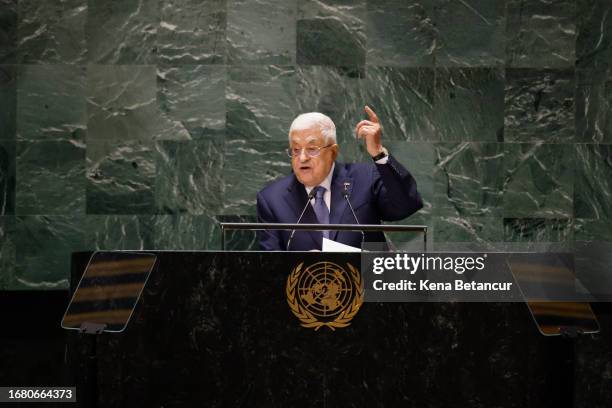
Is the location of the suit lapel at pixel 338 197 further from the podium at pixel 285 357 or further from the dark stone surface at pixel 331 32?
the dark stone surface at pixel 331 32

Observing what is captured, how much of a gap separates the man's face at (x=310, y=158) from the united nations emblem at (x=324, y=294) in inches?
55.2

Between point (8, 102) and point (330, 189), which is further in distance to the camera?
point (8, 102)

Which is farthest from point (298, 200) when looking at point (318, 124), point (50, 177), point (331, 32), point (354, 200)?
point (50, 177)

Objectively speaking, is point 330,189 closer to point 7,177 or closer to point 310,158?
point 310,158

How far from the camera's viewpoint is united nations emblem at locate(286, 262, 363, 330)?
3314mm

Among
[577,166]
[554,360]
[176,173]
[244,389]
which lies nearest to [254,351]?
[244,389]

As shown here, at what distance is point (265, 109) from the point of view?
22.3ft

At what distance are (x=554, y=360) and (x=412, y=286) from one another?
0.58 meters

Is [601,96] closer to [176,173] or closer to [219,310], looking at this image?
[176,173]

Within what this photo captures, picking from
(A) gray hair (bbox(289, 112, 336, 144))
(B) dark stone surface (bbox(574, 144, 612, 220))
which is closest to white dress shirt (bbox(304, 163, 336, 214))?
(A) gray hair (bbox(289, 112, 336, 144))

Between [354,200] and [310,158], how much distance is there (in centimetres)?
32

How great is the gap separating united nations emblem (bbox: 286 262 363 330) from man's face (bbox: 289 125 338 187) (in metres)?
1.40

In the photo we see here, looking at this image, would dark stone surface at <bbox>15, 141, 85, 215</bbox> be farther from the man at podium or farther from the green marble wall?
the man at podium

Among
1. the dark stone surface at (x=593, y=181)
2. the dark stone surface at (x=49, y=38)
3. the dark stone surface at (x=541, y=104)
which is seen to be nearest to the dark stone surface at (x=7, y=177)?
the dark stone surface at (x=49, y=38)
